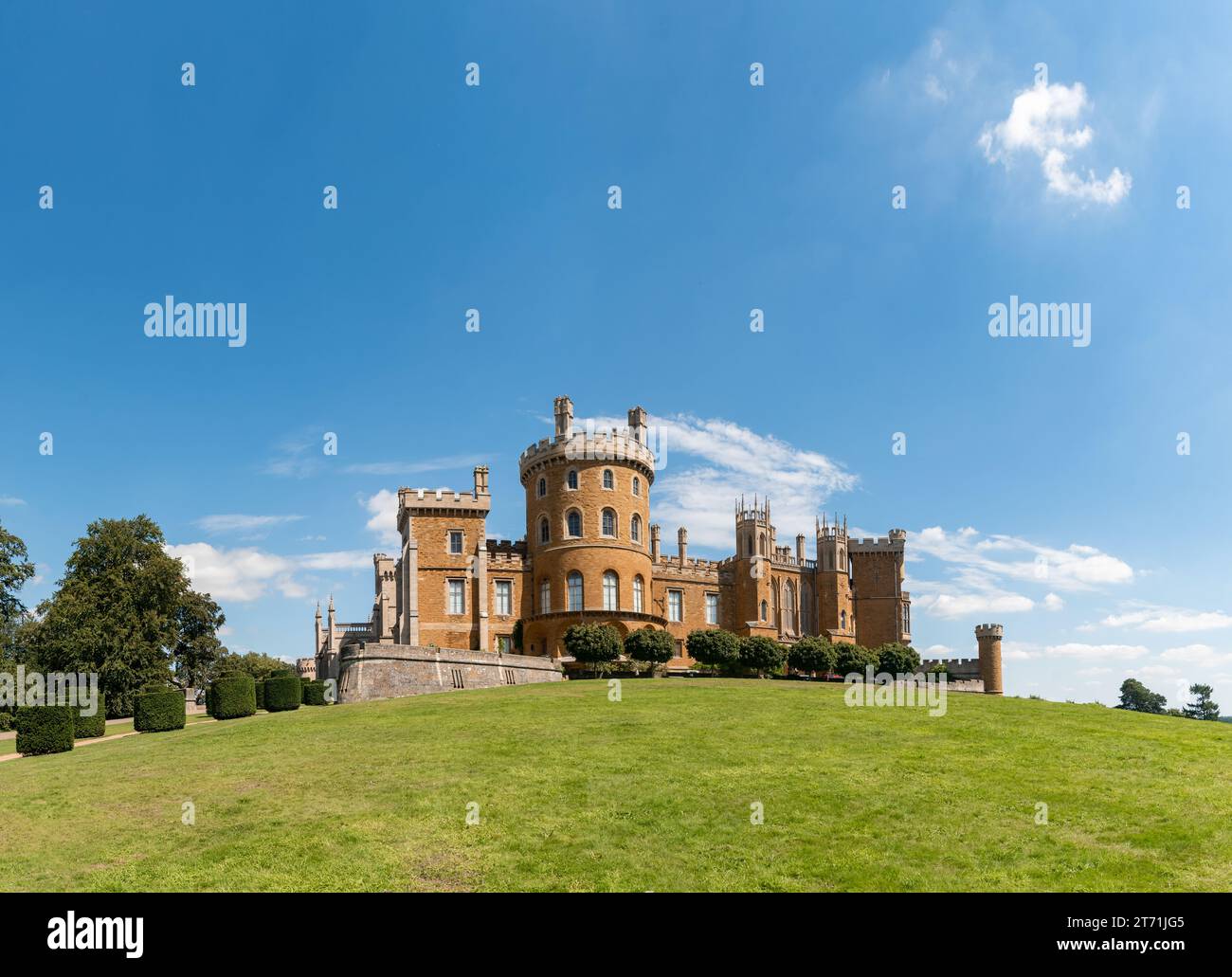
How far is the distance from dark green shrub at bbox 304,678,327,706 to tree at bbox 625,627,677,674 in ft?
50.4

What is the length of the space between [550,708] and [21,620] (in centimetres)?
5183

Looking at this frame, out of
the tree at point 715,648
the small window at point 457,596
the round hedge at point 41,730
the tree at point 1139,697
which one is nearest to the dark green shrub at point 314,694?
the small window at point 457,596

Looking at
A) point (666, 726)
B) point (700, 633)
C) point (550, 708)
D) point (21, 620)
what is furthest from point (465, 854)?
point (21, 620)

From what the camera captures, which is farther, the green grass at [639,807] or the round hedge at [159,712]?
the round hedge at [159,712]

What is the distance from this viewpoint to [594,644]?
152 feet

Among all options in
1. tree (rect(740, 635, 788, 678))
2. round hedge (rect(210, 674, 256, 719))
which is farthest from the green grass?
tree (rect(740, 635, 788, 678))

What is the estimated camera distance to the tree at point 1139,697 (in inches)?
3900

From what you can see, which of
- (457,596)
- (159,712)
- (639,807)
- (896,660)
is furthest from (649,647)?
A: (639,807)

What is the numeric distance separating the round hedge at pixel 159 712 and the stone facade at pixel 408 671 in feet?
26.0

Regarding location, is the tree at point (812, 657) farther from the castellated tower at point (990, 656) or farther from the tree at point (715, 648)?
the castellated tower at point (990, 656)

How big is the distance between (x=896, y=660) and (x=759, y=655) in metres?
9.90

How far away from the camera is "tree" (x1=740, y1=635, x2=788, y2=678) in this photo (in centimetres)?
4944

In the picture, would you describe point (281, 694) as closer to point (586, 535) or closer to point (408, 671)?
point (408, 671)
